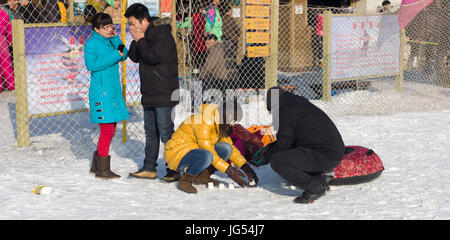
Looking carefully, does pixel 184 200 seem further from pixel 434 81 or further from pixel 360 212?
pixel 434 81

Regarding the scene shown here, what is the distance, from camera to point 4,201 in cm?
511

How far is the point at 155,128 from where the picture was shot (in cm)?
604

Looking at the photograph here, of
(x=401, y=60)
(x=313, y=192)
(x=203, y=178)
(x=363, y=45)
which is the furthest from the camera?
(x=401, y=60)

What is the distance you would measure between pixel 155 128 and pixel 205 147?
30.0 inches

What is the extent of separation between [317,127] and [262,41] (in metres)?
4.63

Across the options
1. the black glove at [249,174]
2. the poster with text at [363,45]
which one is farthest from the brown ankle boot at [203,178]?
the poster with text at [363,45]

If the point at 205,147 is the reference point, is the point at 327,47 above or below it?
above

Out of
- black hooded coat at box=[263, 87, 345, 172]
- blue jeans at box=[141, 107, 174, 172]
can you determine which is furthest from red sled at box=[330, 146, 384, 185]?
blue jeans at box=[141, 107, 174, 172]

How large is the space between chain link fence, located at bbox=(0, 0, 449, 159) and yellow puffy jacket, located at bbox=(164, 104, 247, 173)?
1583 mm

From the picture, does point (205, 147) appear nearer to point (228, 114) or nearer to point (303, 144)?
point (228, 114)

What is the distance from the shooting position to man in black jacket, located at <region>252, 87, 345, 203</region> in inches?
204

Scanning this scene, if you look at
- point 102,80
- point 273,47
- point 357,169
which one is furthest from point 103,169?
point 273,47

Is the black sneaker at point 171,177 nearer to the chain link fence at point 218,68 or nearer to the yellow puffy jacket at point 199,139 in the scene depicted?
the yellow puffy jacket at point 199,139

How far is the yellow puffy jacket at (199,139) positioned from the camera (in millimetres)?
5500
